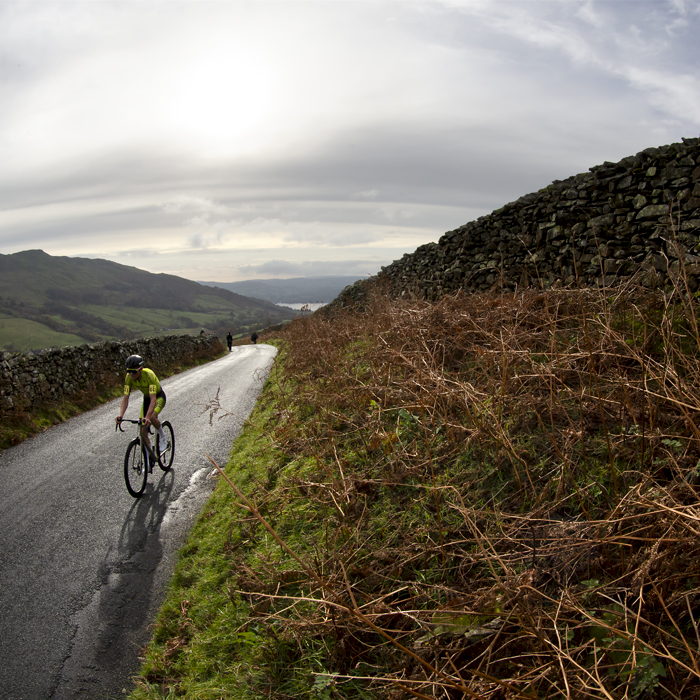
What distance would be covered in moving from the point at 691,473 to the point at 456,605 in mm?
1761

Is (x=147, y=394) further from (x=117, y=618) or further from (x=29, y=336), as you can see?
(x=29, y=336)

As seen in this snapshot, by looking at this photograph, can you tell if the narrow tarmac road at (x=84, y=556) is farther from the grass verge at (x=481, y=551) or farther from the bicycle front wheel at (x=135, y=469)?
the grass verge at (x=481, y=551)

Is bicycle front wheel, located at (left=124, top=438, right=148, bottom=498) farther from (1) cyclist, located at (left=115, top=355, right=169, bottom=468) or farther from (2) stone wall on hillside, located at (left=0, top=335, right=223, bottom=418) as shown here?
(2) stone wall on hillside, located at (left=0, top=335, right=223, bottom=418)

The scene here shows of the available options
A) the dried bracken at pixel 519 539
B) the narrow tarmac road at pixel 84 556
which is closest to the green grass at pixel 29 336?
the narrow tarmac road at pixel 84 556

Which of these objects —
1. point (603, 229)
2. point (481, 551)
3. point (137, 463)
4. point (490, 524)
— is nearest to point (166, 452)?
point (137, 463)

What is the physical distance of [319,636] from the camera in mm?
2795

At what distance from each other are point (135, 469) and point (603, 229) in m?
8.59

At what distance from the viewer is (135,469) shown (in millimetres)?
6617

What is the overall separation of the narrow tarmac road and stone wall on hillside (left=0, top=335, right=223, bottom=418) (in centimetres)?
233

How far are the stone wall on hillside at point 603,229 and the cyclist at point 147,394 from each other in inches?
252

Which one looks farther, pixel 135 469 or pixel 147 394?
pixel 147 394

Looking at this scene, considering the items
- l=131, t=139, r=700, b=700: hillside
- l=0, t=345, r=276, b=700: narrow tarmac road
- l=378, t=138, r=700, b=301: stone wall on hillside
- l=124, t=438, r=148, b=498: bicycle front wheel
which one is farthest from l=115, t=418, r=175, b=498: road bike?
l=378, t=138, r=700, b=301: stone wall on hillside

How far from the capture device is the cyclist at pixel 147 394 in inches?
276

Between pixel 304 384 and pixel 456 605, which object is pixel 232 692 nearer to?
pixel 456 605
